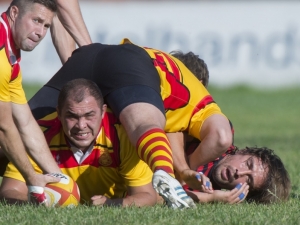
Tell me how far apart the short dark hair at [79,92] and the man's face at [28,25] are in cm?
47

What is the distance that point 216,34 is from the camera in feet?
66.9

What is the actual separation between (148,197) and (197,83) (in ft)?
5.28

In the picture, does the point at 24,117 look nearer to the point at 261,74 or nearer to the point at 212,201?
the point at 212,201

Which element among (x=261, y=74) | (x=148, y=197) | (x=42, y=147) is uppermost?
(x=42, y=147)

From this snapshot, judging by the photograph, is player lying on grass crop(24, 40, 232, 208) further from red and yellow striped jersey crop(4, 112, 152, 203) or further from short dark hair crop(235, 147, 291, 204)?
short dark hair crop(235, 147, 291, 204)

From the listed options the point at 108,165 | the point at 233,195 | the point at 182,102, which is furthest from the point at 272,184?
the point at 108,165

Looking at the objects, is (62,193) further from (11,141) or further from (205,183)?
(205,183)

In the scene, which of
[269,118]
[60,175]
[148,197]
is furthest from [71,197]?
[269,118]

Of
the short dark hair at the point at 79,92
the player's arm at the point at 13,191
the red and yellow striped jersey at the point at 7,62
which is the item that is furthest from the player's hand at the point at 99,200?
the red and yellow striped jersey at the point at 7,62

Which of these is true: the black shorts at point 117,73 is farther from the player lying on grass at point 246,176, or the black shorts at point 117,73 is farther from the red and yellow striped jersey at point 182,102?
the player lying on grass at point 246,176

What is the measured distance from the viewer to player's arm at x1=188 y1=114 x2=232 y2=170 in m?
6.43

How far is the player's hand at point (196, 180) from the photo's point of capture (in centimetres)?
577

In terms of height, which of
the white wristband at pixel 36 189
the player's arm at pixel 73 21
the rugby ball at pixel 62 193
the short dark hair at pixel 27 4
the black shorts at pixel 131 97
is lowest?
the rugby ball at pixel 62 193

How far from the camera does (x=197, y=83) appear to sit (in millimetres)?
7023
